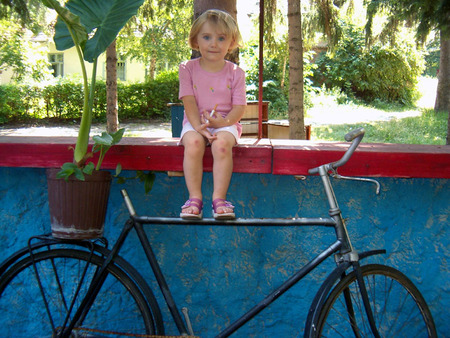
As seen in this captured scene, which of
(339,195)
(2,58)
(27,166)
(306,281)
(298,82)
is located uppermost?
(2,58)

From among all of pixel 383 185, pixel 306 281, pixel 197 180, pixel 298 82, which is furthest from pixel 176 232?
pixel 298 82

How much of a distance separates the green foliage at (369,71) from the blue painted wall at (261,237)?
20.0 metres

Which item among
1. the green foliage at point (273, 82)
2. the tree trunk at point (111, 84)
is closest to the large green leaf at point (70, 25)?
the tree trunk at point (111, 84)

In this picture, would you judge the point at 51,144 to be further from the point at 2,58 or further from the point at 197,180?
the point at 2,58

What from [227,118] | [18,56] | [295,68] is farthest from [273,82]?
[227,118]

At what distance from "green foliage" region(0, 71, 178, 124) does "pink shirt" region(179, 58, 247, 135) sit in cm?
1537

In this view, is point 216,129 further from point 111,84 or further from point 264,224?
point 111,84

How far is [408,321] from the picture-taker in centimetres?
268

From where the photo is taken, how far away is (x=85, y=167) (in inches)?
83.0

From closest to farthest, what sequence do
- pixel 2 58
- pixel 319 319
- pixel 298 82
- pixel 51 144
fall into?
pixel 319 319, pixel 51 144, pixel 298 82, pixel 2 58

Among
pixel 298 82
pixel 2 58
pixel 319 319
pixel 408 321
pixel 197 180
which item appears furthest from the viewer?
pixel 2 58

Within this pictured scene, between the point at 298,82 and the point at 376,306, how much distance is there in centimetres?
597

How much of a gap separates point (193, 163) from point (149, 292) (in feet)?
2.23

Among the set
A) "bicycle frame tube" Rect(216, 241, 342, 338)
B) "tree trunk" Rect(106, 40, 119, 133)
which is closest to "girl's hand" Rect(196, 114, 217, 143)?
"bicycle frame tube" Rect(216, 241, 342, 338)
